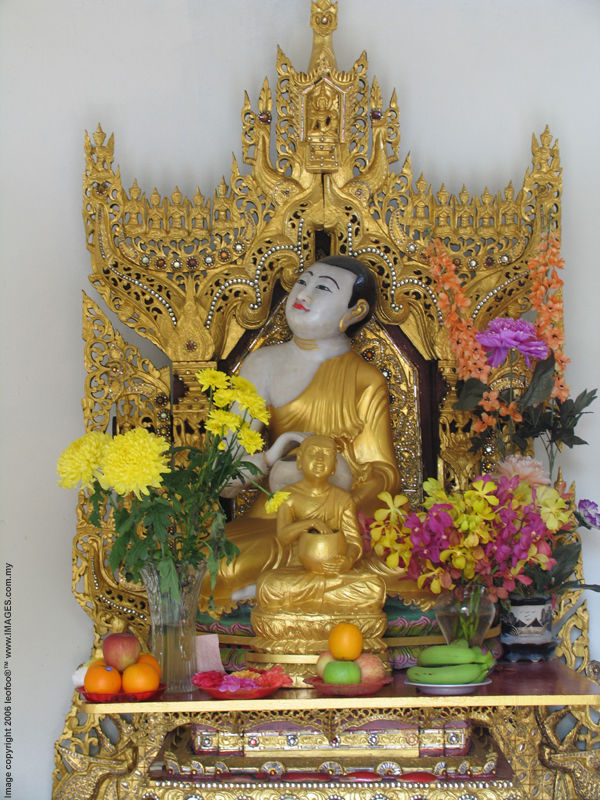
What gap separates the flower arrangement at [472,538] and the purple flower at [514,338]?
0.55 m

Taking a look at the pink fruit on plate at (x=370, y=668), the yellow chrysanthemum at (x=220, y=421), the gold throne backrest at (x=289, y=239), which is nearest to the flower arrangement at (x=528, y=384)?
the gold throne backrest at (x=289, y=239)

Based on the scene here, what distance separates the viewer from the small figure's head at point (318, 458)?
3.63 metres

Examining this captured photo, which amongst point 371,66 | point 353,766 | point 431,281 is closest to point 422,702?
point 353,766

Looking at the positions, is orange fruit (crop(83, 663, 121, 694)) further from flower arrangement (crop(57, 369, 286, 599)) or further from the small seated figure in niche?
the small seated figure in niche

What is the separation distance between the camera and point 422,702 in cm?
308

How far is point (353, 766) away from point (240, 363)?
1653 millimetres

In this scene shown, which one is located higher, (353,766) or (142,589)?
(142,589)

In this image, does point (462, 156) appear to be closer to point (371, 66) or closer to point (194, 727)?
point (371, 66)

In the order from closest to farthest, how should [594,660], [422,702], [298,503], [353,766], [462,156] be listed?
[422,702] → [353,766] → [298,503] → [594,660] → [462,156]

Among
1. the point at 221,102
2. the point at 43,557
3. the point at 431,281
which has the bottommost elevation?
the point at 43,557

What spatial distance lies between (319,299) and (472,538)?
1234 mm

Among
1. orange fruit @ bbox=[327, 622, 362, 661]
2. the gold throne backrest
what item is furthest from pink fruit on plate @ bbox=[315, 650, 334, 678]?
the gold throne backrest

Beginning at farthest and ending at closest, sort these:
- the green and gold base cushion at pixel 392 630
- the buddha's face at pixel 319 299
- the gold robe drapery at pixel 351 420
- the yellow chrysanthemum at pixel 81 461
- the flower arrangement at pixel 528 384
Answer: the buddha's face at pixel 319 299 → the gold robe drapery at pixel 351 420 → the flower arrangement at pixel 528 384 → the green and gold base cushion at pixel 392 630 → the yellow chrysanthemum at pixel 81 461

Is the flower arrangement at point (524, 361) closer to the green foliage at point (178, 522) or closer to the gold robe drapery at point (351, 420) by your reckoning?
the gold robe drapery at point (351, 420)
